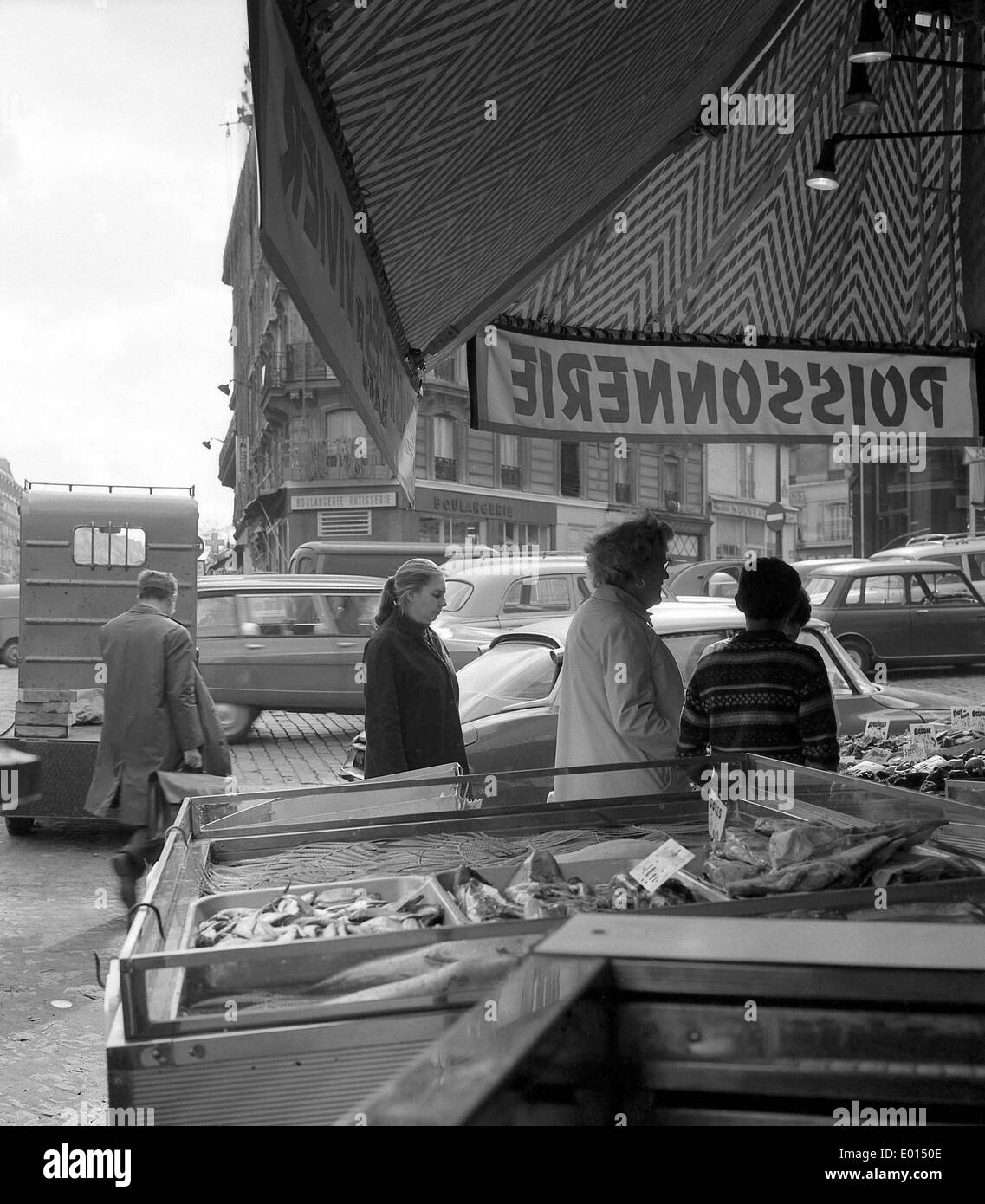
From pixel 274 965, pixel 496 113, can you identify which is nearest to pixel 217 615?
pixel 496 113

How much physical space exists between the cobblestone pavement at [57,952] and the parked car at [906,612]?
9.66 meters

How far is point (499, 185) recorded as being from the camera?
3.56m

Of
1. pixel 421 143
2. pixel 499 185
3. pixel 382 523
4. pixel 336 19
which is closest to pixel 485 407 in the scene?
pixel 499 185

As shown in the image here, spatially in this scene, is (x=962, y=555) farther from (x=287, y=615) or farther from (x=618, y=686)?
(x=618, y=686)

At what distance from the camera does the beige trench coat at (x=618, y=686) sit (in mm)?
4234

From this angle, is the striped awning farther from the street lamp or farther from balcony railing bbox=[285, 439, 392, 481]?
balcony railing bbox=[285, 439, 392, 481]

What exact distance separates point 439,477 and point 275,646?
950 inches

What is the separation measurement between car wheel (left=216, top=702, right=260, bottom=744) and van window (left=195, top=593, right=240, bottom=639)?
0.86 metres

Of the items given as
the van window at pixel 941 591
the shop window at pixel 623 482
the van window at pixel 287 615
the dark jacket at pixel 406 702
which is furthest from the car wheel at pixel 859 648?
the shop window at pixel 623 482

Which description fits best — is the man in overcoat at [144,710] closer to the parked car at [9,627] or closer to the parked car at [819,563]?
the parked car at [819,563]

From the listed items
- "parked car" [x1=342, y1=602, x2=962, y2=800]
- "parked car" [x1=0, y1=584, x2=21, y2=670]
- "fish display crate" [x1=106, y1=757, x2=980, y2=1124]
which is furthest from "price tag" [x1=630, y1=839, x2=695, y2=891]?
"parked car" [x1=0, y1=584, x2=21, y2=670]
